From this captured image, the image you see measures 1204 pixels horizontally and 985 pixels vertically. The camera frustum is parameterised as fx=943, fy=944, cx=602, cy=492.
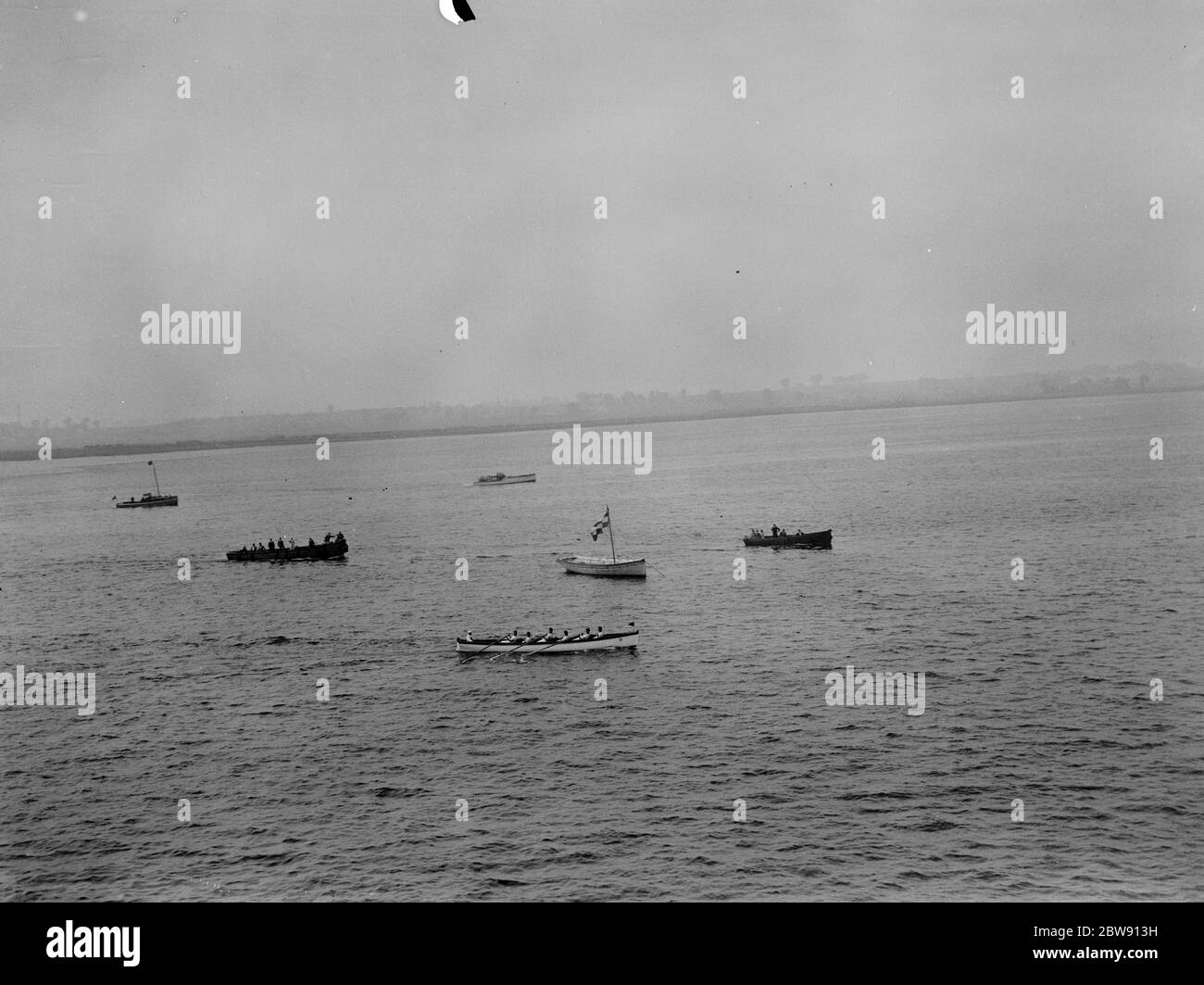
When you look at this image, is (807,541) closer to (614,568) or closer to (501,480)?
(614,568)

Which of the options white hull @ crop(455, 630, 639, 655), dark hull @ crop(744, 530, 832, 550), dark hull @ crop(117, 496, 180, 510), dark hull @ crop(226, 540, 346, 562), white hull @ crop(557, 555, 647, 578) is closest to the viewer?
white hull @ crop(455, 630, 639, 655)

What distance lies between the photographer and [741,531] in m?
71.4

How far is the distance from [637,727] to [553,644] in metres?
9.74

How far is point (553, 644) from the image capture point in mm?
38438

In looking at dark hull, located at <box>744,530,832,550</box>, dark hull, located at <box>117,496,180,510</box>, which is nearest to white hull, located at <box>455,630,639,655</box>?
dark hull, located at <box>744,530,832,550</box>

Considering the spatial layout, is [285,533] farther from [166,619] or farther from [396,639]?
[396,639]

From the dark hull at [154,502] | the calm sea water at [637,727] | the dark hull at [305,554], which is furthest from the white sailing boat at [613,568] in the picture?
the dark hull at [154,502]

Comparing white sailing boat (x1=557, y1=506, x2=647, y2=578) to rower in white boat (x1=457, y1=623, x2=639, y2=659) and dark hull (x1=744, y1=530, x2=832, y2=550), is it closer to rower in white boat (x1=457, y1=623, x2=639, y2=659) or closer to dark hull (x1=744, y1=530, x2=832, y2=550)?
dark hull (x1=744, y1=530, x2=832, y2=550)

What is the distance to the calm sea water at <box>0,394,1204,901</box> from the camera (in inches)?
832

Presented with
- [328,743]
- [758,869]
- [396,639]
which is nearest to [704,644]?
[396,639]

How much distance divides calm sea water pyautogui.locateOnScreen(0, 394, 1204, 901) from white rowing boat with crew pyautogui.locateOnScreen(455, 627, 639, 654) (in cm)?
72

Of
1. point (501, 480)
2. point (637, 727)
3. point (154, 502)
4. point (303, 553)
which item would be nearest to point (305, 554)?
point (303, 553)

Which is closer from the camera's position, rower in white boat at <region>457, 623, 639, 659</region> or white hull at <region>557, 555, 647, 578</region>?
rower in white boat at <region>457, 623, 639, 659</region>

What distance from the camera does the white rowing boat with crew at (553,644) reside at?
126 feet
